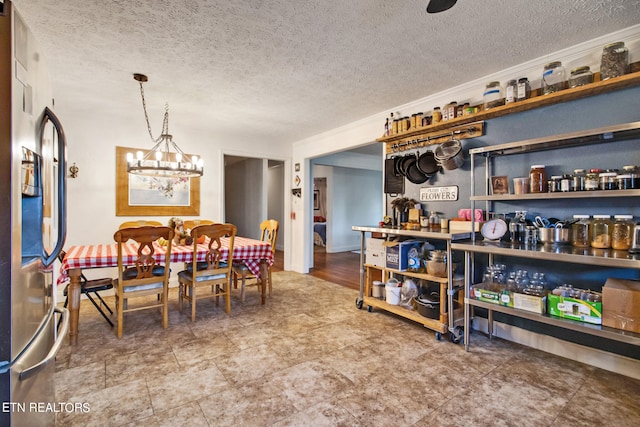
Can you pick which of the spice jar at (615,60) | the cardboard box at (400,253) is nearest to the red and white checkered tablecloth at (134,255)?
the cardboard box at (400,253)

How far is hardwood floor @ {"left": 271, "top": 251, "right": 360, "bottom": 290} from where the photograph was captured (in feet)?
16.0

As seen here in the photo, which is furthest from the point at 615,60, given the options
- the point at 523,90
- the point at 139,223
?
the point at 139,223

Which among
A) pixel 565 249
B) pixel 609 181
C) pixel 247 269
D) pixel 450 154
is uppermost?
pixel 450 154

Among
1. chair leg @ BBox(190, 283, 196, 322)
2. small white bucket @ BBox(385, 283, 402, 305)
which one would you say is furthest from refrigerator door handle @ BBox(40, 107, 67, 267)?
small white bucket @ BBox(385, 283, 402, 305)

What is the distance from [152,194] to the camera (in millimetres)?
4434

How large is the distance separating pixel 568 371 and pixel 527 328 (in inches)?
18.0

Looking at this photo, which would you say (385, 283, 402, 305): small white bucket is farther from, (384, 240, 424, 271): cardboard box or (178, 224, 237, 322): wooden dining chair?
(178, 224, 237, 322): wooden dining chair

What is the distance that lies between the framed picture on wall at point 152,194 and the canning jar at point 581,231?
4534 mm

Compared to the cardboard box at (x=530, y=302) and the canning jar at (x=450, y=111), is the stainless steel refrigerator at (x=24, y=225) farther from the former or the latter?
the canning jar at (x=450, y=111)

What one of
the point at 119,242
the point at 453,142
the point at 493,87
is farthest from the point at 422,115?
the point at 119,242

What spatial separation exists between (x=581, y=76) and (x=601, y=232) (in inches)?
42.9

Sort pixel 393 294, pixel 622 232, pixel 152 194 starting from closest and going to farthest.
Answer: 1. pixel 622 232
2. pixel 393 294
3. pixel 152 194

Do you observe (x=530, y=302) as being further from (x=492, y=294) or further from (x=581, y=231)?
(x=581, y=231)

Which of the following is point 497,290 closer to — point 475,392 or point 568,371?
point 568,371
